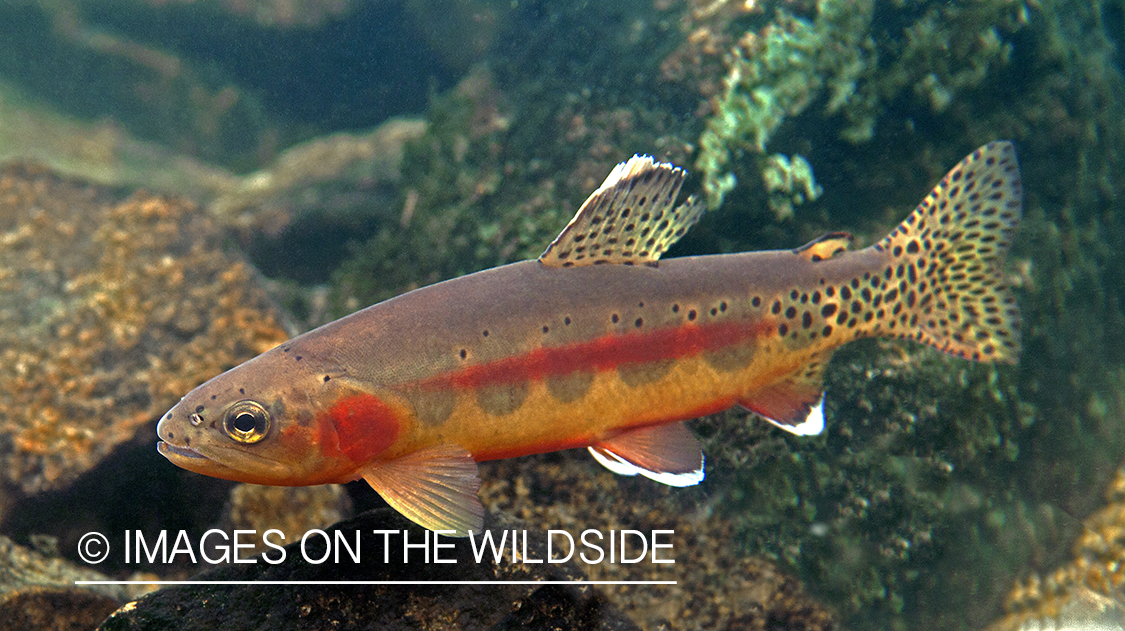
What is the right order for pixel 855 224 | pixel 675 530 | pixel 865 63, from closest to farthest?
pixel 675 530, pixel 855 224, pixel 865 63

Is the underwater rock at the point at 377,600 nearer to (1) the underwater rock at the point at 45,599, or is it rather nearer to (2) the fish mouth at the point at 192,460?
(2) the fish mouth at the point at 192,460

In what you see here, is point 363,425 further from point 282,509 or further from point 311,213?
point 311,213

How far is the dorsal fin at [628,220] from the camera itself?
8.68ft

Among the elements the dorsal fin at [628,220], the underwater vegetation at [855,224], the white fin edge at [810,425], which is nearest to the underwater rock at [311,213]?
the underwater vegetation at [855,224]

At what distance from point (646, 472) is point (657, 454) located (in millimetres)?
115

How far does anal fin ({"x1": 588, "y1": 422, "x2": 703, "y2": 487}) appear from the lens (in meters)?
2.60

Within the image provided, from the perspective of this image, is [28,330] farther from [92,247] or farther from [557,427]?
[557,427]

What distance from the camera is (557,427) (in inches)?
101

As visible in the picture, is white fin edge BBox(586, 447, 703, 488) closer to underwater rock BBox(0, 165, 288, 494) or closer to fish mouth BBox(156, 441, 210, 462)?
fish mouth BBox(156, 441, 210, 462)

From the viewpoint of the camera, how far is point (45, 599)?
308 cm

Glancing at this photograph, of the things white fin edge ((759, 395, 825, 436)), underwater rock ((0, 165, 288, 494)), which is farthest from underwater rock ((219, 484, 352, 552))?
white fin edge ((759, 395, 825, 436))

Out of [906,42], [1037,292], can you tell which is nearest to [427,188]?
[906,42]

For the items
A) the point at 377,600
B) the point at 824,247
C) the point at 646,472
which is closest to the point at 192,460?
the point at 377,600

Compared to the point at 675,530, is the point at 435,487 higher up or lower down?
higher up
